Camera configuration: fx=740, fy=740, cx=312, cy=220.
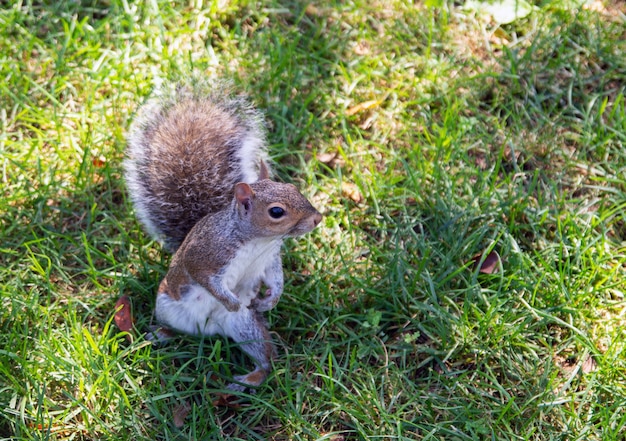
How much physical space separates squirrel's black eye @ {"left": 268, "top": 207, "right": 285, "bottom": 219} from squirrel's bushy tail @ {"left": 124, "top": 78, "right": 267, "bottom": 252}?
0.93 feet

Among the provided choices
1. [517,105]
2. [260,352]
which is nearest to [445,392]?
[260,352]

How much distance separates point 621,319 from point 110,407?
1.49 meters

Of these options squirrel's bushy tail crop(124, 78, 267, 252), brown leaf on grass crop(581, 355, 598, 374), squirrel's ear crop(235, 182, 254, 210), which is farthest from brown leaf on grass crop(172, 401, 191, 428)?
brown leaf on grass crop(581, 355, 598, 374)

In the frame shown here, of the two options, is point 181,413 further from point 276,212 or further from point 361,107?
point 361,107

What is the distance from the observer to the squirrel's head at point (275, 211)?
187 centimetres

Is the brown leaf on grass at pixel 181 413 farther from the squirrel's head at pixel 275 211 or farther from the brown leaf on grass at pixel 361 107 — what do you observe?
the brown leaf on grass at pixel 361 107

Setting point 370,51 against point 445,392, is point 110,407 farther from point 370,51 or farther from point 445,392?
point 370,51

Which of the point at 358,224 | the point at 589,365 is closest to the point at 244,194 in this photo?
the point at 358,224

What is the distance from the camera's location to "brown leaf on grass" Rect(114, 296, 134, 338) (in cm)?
218

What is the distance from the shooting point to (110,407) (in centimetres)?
202

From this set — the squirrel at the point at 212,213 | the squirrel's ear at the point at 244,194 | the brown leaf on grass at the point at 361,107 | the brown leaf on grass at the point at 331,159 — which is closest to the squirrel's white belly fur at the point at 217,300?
the squirrel at the point at 212,213

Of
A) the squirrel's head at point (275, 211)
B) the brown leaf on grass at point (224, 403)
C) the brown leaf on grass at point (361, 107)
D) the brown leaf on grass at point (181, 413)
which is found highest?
the squirrel's head at point (275, 211)

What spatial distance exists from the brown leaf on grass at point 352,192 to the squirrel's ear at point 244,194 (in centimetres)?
68

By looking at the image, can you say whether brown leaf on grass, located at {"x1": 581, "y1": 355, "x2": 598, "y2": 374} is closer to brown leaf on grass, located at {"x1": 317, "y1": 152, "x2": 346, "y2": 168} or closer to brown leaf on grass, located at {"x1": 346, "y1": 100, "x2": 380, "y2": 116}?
brown leaf on grass, located at {"x1": 317, "y1": 152, "x2": 346, "y2": 168}
